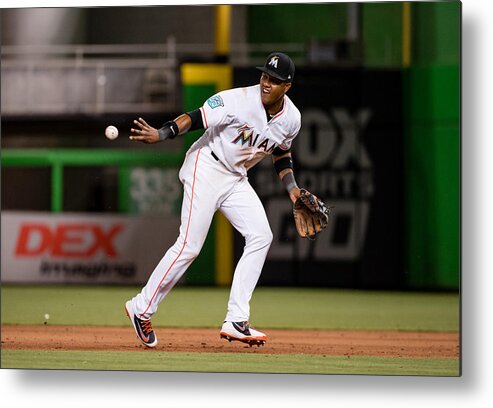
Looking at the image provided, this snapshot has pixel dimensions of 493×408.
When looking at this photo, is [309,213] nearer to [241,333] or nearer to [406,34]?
[241,333]

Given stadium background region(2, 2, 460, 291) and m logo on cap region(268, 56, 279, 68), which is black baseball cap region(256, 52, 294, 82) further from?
stadium background region(2, 2, 460, 291)

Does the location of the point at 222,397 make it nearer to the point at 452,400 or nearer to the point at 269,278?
the point at 452,400

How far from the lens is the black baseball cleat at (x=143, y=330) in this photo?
5.84 m

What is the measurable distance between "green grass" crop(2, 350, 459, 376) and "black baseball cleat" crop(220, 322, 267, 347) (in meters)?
0.10

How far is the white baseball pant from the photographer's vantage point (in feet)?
18.7

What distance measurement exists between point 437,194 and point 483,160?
1002 mm

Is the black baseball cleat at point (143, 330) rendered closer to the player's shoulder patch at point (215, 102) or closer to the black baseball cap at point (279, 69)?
the player's shoulder patch at point (215, 102)

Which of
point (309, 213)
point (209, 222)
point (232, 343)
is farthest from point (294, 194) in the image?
point (232, 343)

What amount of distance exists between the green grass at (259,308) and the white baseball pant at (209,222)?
0.52 m

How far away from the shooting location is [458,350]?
562 cm

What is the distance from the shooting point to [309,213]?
5918 millimetres

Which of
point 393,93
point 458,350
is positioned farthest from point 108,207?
point 458,350

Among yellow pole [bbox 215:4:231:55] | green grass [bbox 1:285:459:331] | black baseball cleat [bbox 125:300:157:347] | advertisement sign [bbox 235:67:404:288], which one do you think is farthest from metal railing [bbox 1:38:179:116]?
black baseball cleat [bbox 125:300:157:347]

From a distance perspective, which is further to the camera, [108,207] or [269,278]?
[108,207]
